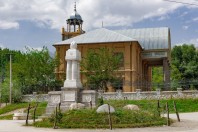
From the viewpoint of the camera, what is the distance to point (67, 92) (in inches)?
1021

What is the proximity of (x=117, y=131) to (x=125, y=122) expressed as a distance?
8.28 feet

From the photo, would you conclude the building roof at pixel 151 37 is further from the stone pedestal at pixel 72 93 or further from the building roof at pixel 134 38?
the stone pedestal at pixel 72 93

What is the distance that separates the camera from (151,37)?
57094 mm

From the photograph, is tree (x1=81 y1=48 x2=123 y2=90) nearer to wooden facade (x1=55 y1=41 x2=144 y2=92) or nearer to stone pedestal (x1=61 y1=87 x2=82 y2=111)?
wooden facade (x1=55 y1=41 x2=144 y2=92)

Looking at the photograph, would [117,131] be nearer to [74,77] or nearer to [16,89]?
[74,77]

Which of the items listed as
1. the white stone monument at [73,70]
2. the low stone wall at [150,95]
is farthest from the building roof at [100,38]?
the white stone monument at [73,70]

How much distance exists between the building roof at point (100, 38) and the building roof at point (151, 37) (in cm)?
588

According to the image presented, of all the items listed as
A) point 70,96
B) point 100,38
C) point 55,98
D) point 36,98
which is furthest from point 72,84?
point 100,38

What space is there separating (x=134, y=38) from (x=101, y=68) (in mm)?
12440

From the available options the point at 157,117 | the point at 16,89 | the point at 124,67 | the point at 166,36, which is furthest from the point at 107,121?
the point at 166,36

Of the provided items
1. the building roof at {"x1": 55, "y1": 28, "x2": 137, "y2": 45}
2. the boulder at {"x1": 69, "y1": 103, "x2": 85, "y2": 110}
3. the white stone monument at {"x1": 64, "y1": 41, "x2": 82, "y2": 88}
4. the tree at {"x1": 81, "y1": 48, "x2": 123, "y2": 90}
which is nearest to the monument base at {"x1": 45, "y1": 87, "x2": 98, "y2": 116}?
the white stone monument at {"x1": 64, "y1": 41, "x2": 82, "y2": 88}

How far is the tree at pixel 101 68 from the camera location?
4612 centimetres

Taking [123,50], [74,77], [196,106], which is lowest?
[196,106]

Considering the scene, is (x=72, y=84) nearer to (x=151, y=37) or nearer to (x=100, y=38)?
(x=100, y=38)
